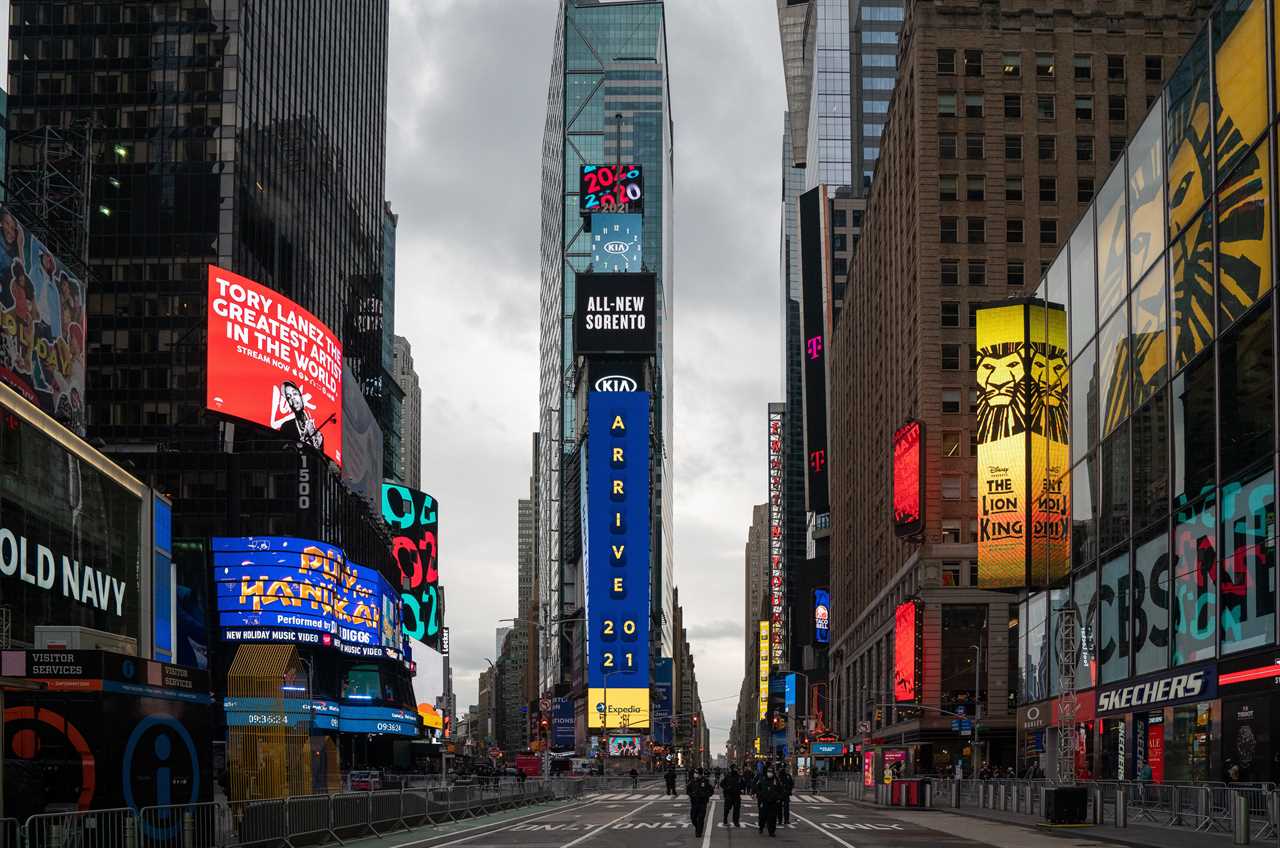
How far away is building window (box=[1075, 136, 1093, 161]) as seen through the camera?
99.1 metres

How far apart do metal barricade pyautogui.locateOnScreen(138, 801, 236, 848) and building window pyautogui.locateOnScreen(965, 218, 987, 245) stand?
78123mm

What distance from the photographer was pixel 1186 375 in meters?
46.5

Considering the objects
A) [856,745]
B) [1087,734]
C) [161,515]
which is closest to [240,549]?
[161,515]

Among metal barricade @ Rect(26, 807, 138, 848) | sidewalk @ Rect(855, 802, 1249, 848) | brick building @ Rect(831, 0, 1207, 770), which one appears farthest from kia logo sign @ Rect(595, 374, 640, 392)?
metal barricade @ Rect(26, 807, 138, 848)

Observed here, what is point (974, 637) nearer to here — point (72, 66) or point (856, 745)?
point (856, 745)

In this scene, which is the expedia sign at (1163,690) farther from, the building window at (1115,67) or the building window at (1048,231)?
the building window at (1115,67)

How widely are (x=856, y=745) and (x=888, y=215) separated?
2035 inches

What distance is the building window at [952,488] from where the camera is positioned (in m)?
96.7

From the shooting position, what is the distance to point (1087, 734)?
59062mm

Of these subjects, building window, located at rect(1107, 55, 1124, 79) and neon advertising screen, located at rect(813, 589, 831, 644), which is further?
neon advertising screen, located at rect(813, 589, 831, 644)

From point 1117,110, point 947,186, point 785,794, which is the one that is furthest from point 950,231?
point 785,794

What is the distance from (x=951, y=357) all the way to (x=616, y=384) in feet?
341

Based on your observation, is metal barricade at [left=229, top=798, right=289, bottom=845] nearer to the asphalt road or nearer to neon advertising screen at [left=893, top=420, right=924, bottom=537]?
the asphalt road

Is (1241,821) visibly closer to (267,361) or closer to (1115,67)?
(267,361)
